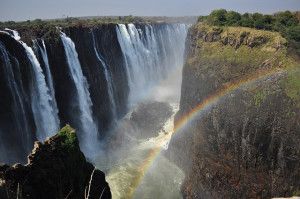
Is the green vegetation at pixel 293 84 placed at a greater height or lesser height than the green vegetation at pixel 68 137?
greater

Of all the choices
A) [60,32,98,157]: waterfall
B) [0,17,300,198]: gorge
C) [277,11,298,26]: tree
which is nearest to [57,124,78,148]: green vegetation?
[0,17,300,198]: gorge

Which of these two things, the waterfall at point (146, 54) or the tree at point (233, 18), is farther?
the waterfall at point (146, 54)

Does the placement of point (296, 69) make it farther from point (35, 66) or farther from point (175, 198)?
point (35, 66)

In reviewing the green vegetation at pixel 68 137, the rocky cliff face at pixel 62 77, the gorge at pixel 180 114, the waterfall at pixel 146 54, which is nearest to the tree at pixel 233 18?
the gorge at pixel 180 114

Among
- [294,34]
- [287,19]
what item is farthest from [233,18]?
[294,34]

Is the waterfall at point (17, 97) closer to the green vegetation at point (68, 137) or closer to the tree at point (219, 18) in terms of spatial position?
the green vegetation at point (68, 137)

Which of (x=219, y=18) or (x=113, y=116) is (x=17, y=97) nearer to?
(x=113, y=116)

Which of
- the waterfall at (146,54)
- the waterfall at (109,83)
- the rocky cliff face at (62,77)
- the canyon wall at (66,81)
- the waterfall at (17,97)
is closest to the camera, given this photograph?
the waterfall at (17,97)
